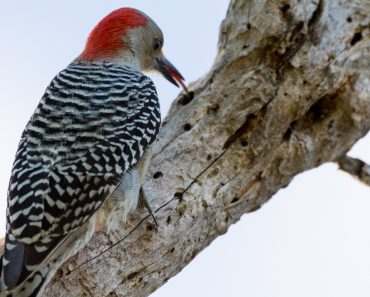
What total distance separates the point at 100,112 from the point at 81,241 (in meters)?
0.93

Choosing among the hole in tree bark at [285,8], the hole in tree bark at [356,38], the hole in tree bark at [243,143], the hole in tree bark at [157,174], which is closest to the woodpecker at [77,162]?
the hole in tree bark at [157,174]

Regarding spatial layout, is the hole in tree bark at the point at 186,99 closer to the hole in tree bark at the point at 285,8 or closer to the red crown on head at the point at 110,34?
the red crown on head at the point at 110,34

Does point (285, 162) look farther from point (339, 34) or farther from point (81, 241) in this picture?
point (81, 241)

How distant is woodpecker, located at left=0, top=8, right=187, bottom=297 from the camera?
4.79m

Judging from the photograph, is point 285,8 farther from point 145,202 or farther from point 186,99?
point 145,202

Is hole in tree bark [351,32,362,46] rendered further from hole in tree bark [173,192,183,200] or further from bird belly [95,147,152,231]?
bird belly [95,147,152,231]

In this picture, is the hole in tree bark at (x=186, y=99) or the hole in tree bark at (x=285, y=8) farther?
the hole in tree bark at (x=186, y=99)

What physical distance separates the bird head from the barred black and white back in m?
0.39

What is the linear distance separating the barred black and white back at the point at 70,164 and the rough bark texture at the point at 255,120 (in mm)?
258

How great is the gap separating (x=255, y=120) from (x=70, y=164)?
54.5 inches

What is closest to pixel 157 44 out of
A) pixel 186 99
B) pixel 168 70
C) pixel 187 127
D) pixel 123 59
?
pixel 168 70

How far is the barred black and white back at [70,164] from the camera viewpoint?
4.78 metres

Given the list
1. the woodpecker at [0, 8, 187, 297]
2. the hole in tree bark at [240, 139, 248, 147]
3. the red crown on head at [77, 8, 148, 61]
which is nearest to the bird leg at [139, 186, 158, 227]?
the woodpecker at [0, 8, 187, 297]

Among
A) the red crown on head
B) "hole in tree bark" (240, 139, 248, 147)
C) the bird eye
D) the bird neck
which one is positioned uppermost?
the red crown on head
